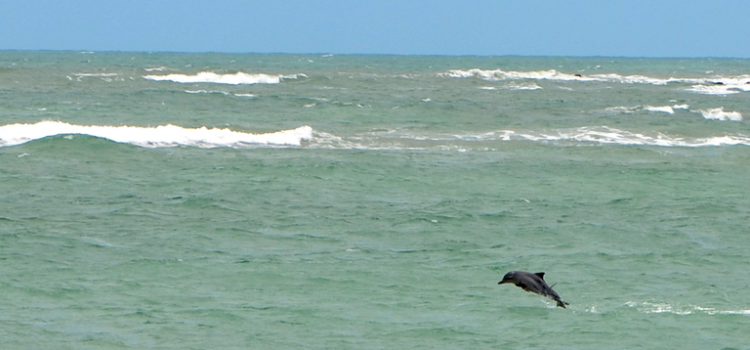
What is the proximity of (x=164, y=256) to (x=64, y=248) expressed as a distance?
1109 mm

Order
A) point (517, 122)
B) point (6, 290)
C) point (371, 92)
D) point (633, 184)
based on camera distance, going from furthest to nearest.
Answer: point (371, 92) → point (517, 122) → point (633, 184) → point (6, 290)

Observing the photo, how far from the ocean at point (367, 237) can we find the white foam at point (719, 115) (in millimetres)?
5527

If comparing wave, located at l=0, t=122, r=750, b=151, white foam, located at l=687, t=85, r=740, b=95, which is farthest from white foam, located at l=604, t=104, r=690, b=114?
white foam, located at l=687, t=85, r=740, b=95

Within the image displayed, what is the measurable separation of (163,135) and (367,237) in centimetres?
1141

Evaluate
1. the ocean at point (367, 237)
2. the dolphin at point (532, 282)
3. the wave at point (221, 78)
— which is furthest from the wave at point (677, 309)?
the wave at point (221, 78)

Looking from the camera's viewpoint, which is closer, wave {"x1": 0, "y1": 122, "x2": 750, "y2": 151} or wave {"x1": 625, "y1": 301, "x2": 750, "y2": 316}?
wave {"x1": 625, "y1": 301, "x2": 750, "y2": 316}

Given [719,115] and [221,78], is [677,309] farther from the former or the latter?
[221,78]

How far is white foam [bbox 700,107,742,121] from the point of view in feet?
102

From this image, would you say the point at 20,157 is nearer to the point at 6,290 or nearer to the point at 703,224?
the point at 6,290

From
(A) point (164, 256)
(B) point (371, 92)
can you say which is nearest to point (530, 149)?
(A) point (164, 256)

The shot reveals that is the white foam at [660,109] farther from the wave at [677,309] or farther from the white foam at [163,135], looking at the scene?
the wave at [677,309]

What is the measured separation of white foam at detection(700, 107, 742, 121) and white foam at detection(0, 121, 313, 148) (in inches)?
510

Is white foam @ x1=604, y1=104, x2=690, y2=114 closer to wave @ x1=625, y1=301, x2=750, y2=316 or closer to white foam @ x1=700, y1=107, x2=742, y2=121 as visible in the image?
white foam @ x1=700, y1=107, x2=742, y2=121

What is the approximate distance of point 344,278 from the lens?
32.8 ft
